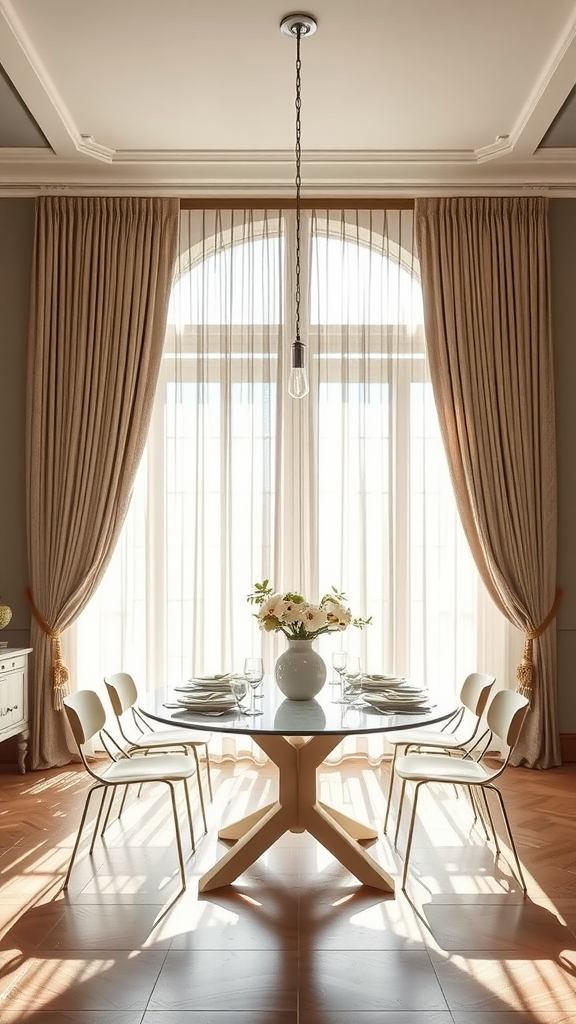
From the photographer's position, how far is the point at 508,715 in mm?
3646

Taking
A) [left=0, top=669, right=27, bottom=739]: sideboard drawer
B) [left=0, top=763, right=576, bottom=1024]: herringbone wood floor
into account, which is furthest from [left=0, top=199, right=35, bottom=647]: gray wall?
[left=0, top=763, right=576, bottom=1024]: herringbone wood floor

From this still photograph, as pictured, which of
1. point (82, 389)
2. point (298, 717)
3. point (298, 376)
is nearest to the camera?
point (298, 717)

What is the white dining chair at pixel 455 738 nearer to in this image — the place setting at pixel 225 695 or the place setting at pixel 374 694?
the place setting at pixel 374 694

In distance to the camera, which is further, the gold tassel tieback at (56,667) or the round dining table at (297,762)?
the gold tassel tieback at (56,667)

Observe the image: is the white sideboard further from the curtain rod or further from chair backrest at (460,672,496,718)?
the curtain rod

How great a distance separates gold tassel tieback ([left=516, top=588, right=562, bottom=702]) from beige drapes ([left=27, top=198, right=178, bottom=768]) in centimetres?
271

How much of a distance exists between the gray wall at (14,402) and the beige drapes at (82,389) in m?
0.13

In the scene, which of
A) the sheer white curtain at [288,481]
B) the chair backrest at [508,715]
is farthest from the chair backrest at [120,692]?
the chair backrest at [508,715]

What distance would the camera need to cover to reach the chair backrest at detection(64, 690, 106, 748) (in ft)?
11.5

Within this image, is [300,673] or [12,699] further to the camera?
[12,699]

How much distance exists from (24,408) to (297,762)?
318 cm

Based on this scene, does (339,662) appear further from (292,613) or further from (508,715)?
(508,715)

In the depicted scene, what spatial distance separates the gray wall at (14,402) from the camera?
552cm

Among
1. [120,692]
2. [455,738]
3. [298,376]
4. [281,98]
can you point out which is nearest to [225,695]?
[120,692]
